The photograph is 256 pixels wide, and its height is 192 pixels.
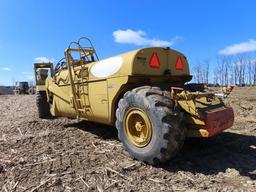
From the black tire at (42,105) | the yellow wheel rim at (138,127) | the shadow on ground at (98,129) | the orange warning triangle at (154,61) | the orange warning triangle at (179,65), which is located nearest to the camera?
the yellow wheel rim at (138,127)

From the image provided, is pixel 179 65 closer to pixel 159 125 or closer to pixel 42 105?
pixel 159 125

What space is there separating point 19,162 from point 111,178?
1.81 m

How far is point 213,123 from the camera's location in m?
4.25

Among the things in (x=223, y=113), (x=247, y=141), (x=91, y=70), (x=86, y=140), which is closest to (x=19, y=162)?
(x=86, y=140)

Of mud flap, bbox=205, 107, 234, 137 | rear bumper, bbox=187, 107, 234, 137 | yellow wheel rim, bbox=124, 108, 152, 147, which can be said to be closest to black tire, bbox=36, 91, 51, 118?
yellow wheel rim, bbox=124, 108, 152, 147

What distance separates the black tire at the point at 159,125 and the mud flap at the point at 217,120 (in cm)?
38

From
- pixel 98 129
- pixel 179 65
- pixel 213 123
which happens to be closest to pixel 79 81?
pixel 98 129

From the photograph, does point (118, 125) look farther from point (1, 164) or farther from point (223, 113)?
point (1, 164)

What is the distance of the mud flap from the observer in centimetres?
417

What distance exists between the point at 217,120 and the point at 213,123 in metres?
0.13

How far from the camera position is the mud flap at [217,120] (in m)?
4.17

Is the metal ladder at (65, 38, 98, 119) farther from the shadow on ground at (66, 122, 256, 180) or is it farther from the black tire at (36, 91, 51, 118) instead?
the black tire at (36, 91, 51, 118)

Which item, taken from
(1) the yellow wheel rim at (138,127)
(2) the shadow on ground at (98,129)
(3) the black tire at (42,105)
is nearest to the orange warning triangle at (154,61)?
(1) the yellow wheel rim at (138,127)

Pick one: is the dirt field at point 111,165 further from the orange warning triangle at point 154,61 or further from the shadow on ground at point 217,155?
the orange warning triangle at point 154,61
